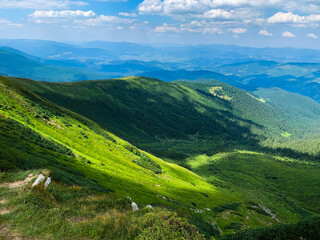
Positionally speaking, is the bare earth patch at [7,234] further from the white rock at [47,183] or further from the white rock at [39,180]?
the white rock at [47,183]

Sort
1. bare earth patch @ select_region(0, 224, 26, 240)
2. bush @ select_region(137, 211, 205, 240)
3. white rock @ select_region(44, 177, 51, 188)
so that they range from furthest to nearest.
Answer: white rock @ select_region(44, 177, 51, 188)
bush @ select_region(137, 211, 205, 240)
bare earth patch @ select_region(0, 224, 26, 240)

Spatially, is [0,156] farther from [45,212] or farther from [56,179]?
[45,212]

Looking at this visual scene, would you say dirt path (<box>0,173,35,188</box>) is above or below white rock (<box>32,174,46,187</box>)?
below

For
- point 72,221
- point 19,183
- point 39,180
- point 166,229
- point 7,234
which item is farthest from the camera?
point 19,183

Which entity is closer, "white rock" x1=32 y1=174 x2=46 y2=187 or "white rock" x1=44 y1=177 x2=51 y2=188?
"white rock" x1=32 y1=174 x2=46 y2=187

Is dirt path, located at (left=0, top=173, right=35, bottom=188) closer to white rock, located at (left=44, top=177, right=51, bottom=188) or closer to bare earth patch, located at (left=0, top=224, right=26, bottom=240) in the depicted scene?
white rock, located at (left=44, top=177, right=51, bottom=188)

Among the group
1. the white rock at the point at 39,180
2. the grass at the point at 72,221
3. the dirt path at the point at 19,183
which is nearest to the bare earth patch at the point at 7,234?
the grass at the point at 72,221

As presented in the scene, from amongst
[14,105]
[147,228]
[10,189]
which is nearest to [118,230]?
[147,228]

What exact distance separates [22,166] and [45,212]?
1327 centimetres

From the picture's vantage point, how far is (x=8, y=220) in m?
14.1

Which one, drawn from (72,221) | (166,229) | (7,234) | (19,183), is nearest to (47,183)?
(19,183)

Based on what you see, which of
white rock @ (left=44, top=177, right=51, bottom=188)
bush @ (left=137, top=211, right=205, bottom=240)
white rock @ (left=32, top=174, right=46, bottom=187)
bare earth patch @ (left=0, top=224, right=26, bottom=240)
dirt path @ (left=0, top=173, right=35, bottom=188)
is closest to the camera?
bare earth patch @ (left=0, top=224, right=26, bottom=240)

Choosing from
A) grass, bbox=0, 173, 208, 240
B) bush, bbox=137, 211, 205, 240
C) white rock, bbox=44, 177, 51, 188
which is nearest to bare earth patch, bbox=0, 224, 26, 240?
A: grass, bbox=0, 173, 208, 240

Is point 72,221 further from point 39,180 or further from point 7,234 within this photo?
point 39,180
